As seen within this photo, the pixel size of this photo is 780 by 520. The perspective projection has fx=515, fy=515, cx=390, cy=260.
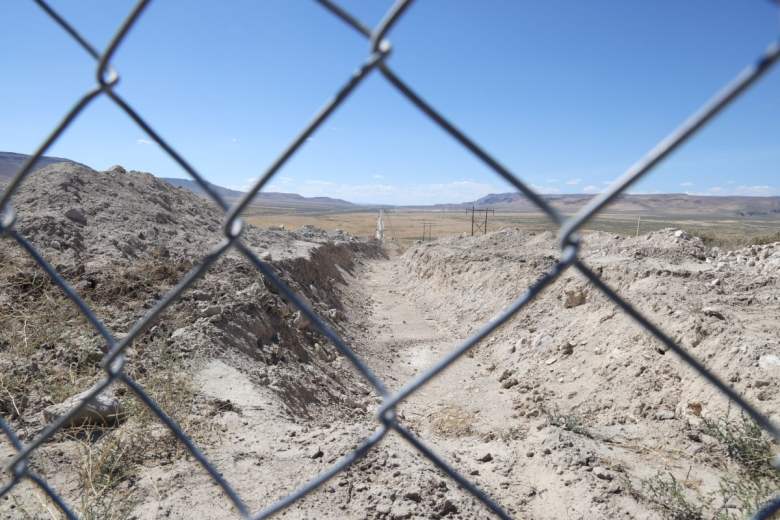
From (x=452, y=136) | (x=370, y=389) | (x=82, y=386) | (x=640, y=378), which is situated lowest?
(x=370, y=389)

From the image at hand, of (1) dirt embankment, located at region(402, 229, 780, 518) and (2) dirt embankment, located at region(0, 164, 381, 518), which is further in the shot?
(1) dirt embankment, located at region(402, 229, 780, 518)

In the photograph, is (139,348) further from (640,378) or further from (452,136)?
(640,378)

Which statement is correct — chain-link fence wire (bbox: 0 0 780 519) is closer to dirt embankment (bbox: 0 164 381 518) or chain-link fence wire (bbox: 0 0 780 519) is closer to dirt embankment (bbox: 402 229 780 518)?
dirt embankment (bbox: 0 164 381 518)

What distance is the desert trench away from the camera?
287 cm

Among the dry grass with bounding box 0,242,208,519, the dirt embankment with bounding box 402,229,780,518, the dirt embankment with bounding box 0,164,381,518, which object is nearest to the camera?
the dry grass with bounding box 0,242,208,519

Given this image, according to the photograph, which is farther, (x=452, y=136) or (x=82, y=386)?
(x=82, y=386)

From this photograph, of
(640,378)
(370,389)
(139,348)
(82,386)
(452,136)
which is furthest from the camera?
(370,389)

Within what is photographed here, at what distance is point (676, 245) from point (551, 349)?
5.61 m

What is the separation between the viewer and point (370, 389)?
22.2ft

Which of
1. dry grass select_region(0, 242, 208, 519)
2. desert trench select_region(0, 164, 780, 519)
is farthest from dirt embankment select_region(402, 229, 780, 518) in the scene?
dry grass select_region(0, 242, 208, 519)

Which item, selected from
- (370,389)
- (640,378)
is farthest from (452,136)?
(370,389)

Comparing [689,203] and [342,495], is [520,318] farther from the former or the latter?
[689,203]

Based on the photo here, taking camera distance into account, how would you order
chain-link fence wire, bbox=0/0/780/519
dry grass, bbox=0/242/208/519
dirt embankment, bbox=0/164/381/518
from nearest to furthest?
chain-link fence wire, bbox=0/0/780/519, dry grass, bbox=0/242/208/519, dirt embankment, bbox=0/164/381/518

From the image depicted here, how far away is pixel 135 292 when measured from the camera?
570 centimetres
